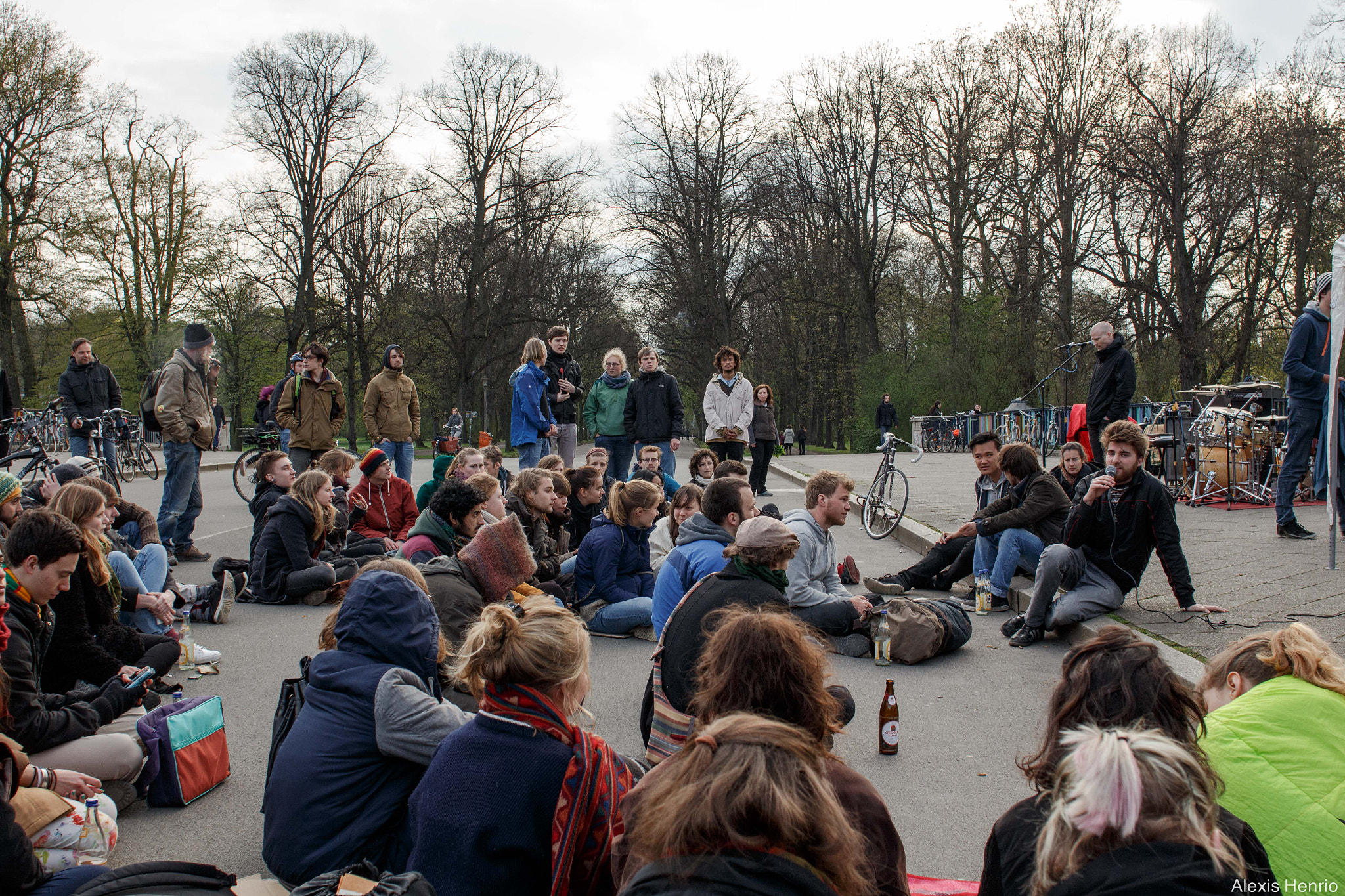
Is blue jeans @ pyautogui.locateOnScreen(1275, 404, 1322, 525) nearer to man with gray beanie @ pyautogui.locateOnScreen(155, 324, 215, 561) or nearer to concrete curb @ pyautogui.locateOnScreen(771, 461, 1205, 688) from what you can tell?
concrete curb @ pyautogui.locateOnScreen(771, 461, 1205, 688)

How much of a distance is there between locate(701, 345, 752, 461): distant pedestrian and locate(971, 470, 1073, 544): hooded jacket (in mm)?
5593

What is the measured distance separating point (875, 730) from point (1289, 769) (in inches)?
100

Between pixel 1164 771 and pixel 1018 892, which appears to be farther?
pixel 1018 892

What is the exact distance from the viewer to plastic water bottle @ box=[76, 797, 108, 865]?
298 centimetres

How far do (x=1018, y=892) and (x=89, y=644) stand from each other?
4.15 meters

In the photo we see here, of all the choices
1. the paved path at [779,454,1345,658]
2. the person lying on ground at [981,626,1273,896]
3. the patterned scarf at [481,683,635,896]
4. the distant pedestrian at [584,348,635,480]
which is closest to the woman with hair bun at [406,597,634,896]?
the patterned scarf at [481,683,635,896]

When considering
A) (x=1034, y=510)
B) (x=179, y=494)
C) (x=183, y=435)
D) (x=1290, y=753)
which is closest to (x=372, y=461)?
(x=183, y=435)

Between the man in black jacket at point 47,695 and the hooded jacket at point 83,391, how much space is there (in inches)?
438

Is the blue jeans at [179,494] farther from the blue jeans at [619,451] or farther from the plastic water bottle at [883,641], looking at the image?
the plastic water bottle at [883,641]

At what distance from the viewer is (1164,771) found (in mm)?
1621

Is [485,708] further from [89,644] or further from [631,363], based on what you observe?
[631,363]

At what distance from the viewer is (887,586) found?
7891mm

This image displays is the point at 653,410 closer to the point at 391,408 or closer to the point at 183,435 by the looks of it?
the point at 391,408

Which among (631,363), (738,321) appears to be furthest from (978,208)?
(631,363)
